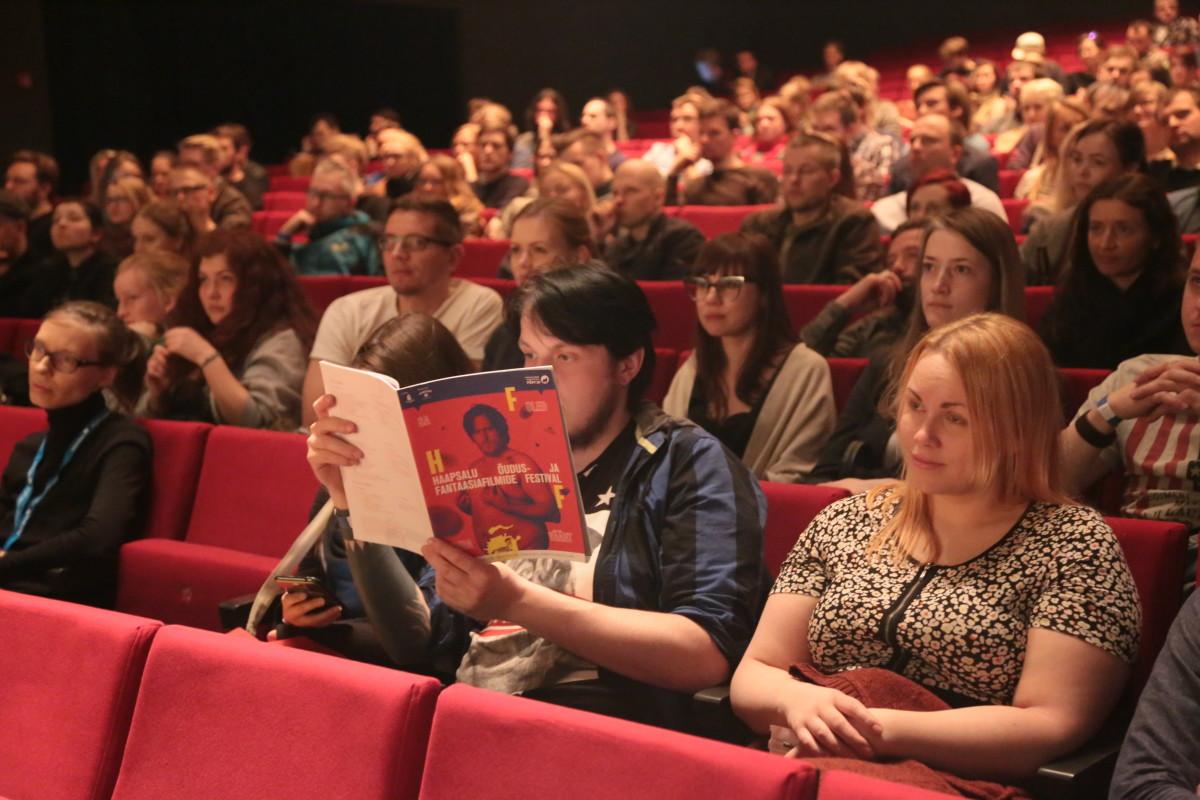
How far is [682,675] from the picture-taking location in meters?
1.71

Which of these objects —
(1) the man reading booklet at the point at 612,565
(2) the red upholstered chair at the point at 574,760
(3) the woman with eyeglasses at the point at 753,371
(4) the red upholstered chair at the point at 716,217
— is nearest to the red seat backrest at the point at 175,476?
(3) the woman with eyeglasses at the point at 753,371

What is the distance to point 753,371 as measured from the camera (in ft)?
9.26

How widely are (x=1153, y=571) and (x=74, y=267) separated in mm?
4313

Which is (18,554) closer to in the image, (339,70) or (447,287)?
(447,287)

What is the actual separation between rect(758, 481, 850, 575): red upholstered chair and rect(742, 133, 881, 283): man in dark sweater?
7.00ft

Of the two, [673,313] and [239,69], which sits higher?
[239,69]

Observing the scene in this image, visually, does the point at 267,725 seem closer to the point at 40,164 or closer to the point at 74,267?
the point at 74,267

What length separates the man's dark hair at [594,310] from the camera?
1.84m

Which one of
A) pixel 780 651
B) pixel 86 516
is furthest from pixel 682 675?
pixel 86 516

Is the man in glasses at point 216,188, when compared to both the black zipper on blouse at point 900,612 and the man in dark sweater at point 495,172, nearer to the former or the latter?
the man in dark sweater at point 495,172

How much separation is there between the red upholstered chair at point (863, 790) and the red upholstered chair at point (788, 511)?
0.94m

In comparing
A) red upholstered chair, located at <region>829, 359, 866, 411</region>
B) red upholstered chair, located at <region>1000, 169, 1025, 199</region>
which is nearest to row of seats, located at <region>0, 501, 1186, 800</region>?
red upholstered chair, located at <region>829, 359, 866, 411</region>

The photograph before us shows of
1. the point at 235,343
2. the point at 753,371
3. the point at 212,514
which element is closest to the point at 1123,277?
the point at 753,371

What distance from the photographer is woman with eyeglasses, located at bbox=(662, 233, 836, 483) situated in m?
2.79
